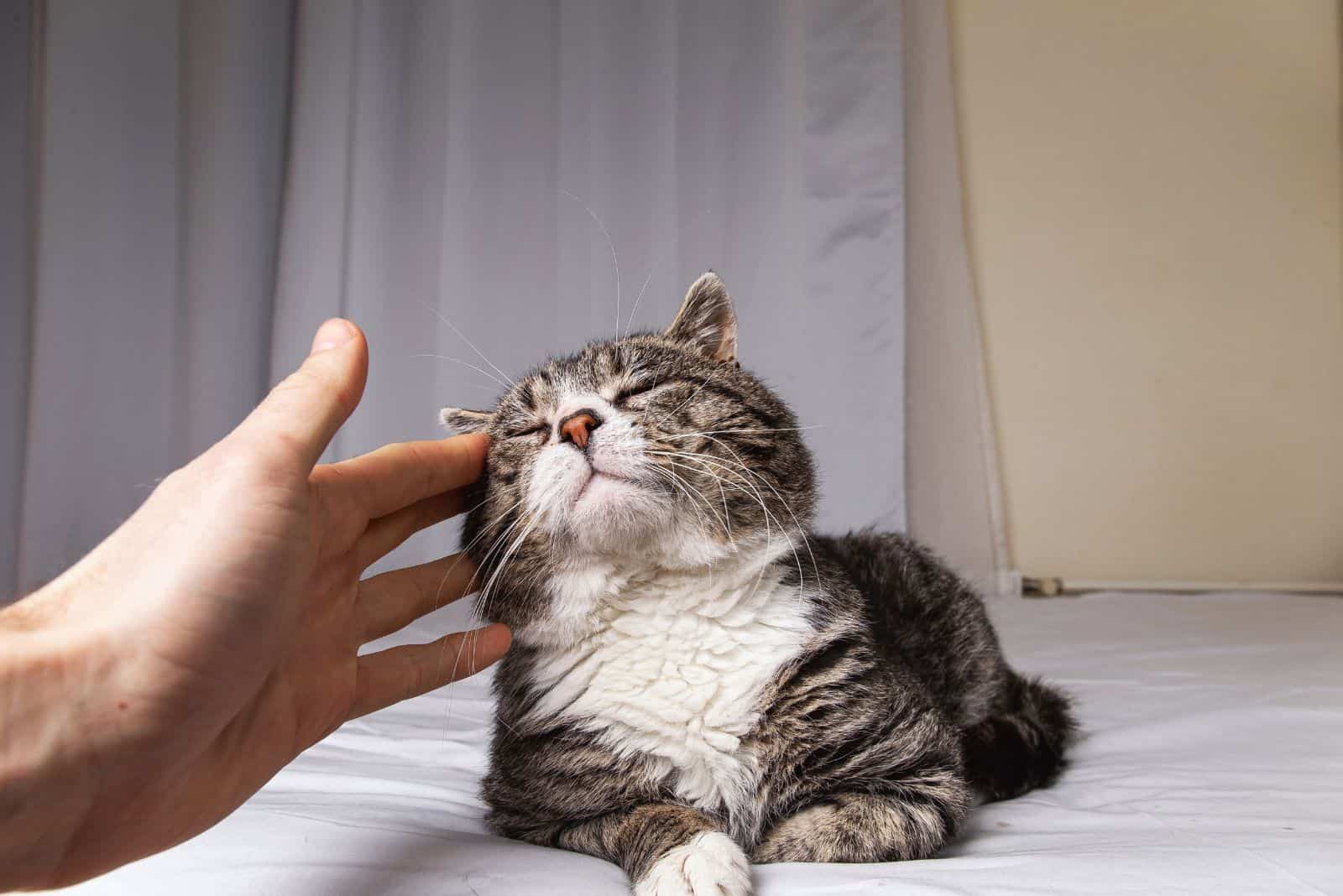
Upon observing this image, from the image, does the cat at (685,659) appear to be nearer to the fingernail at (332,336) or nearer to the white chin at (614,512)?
the white chin at (614,512)

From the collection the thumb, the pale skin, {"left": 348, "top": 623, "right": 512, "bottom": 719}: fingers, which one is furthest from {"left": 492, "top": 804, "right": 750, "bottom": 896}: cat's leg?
the thumb

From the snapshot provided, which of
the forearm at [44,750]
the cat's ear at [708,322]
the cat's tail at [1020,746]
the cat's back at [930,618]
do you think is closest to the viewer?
the forearm at [44,750]

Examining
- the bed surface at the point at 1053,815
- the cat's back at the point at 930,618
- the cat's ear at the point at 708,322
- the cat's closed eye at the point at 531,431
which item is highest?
the cat's ear at the point at 708,322

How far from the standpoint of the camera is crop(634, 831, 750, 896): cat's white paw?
910 millimetres

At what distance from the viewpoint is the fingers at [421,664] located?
118 centimetres

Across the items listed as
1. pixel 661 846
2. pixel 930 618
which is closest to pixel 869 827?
pixel 661 846

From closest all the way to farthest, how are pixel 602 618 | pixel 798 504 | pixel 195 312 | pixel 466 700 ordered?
1. pixel 602 618
2. pixel 798 504
3. pixel 466 700
4. pixel 195 312

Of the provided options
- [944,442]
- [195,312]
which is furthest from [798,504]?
[944,442]

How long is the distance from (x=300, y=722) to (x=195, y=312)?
2.14 meters

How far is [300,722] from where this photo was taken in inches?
41.3

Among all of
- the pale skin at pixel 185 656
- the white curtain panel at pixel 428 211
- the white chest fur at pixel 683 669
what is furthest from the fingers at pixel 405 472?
the white curtain panel at pixel 428 211

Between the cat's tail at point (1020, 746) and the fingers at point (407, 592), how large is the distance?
78 cm

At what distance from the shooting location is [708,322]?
153 cm

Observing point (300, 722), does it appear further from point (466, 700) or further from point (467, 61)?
point (467, 61)
